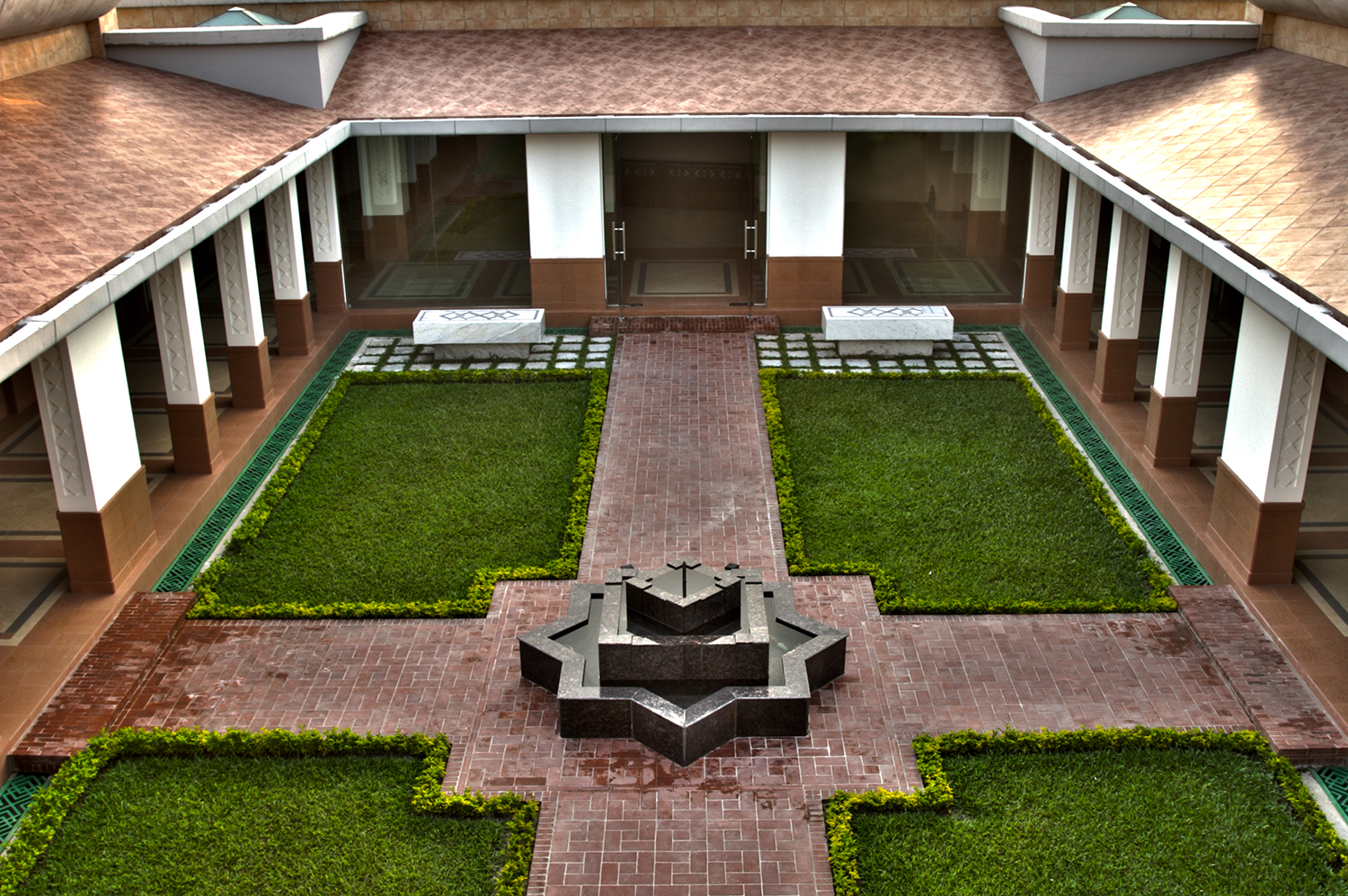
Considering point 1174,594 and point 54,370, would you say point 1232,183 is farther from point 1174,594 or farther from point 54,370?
point 54,370

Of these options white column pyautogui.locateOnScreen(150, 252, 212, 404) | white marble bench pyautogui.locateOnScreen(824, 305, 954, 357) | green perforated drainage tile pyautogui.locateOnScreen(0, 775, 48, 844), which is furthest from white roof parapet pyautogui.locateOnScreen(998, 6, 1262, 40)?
green perforated drainage tile pyautogui.locateOnScreen(0, 775, 48, 844)

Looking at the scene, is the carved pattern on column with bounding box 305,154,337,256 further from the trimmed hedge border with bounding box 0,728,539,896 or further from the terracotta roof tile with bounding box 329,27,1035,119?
the trimmed hedge border with bounding box 0,728,539,896

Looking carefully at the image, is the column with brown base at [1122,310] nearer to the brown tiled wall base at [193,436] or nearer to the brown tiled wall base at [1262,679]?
the brown tiled wall base at [1262,679]

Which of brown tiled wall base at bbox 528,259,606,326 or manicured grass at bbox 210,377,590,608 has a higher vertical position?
brown tiled wall base at bbox 528,259,606,326

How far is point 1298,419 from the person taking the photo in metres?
11.1

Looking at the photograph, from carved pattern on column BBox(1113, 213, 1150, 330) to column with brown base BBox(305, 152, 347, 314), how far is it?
11713 mm

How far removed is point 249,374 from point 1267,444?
38.9ft

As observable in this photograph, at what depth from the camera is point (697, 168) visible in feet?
Result: 66.2

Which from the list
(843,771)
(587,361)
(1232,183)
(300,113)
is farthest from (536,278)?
(843,771)

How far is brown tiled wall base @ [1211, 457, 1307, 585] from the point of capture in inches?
451

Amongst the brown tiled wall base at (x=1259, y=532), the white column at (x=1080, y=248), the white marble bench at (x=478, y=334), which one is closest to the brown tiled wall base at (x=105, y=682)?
the white marble bench at (x=478, y=334)

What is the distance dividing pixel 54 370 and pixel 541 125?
9612 mm

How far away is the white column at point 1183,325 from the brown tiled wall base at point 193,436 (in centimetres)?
1086

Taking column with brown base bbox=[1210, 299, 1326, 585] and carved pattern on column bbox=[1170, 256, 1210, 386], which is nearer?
column with brown base bbox=[1210, 299, 1326, 585]
